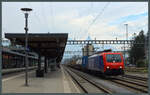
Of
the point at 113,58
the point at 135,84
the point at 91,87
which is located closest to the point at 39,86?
the point at 91,87

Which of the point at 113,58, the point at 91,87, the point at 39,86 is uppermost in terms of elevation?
the point at 113,58

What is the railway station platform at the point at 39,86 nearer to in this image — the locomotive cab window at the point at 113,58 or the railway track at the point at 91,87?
the railway track at the point at 91,87

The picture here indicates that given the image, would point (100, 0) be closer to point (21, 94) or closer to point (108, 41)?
point (21, 94)

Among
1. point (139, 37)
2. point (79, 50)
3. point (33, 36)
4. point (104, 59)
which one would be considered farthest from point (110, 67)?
point (139, 37)

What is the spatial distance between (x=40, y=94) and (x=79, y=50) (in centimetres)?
6919

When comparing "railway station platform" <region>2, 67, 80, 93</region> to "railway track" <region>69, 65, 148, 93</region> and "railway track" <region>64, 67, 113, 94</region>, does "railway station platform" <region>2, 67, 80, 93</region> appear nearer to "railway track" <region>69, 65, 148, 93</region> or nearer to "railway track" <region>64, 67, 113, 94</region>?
"railway track" <region>64, 67, 113, 94</region>

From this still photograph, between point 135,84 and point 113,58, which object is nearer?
point 135,84

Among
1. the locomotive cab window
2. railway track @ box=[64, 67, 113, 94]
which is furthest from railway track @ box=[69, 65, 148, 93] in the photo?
the locomotive cab window

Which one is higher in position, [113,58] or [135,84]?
[113,58]

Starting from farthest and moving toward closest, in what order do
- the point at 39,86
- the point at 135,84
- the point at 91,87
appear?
the point at 135,84, the point at 91,87, the point at 39,86

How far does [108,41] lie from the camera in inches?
2012

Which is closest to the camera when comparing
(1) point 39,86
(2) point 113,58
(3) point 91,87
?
(1) point 39,86

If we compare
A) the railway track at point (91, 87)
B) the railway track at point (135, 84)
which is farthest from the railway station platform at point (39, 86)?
the railway track at point (135, 84)

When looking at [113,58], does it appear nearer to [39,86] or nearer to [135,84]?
[135,84]
